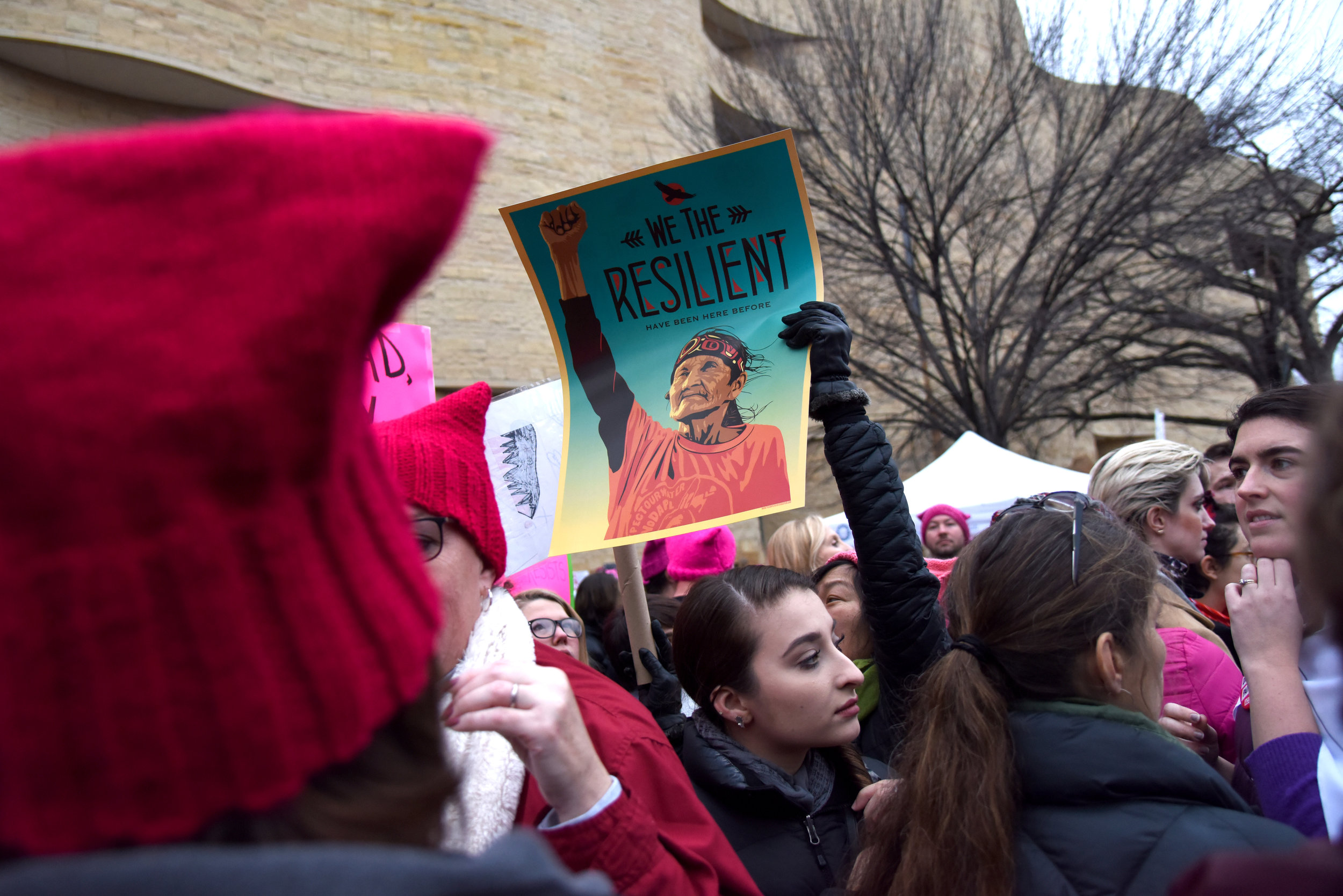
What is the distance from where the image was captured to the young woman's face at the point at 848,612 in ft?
11.4

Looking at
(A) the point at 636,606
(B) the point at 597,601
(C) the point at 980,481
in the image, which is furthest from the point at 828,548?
(C) the point at 980,481

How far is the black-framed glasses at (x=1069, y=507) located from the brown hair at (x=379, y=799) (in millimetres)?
1422

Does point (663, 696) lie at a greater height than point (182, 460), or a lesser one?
lesser

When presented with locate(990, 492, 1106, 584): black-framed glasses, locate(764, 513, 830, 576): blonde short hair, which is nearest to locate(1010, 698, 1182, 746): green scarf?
locate(990, 492, 1106, 584): black-framed glasses

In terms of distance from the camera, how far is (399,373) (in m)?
3.64

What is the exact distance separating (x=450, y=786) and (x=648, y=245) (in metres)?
2.03

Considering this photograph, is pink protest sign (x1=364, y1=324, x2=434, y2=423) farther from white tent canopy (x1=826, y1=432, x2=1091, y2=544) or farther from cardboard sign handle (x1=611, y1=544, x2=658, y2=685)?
white tent canopy (x1=826, y1=432, x2=1091, y2=544)

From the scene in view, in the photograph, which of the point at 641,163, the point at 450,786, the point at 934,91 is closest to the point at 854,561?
the point at 450,786

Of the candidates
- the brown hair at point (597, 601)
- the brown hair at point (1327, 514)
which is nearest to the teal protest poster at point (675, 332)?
the brown hair at point (1327, 514)

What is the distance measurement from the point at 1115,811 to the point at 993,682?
316mm

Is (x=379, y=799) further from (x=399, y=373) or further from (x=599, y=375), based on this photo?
(x=399, y=373)

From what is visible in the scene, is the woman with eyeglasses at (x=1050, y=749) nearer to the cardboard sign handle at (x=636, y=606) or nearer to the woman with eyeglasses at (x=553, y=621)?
the cardboard sign handle at (x=636, y=606)

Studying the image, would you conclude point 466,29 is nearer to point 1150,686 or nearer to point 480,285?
point 480,285

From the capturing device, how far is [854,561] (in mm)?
3588
